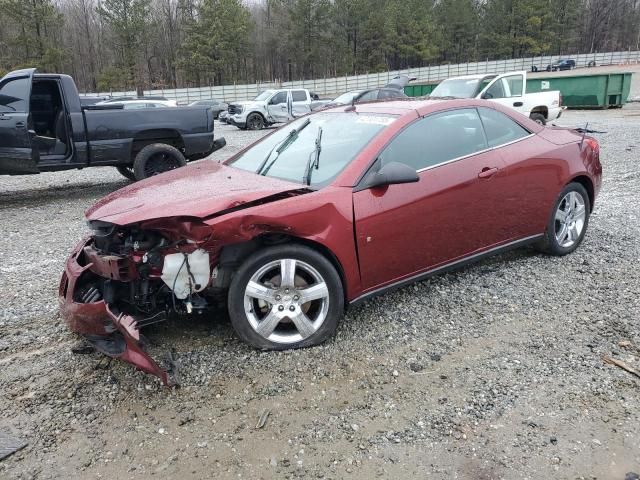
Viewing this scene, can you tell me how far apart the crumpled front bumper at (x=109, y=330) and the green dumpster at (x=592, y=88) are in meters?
22.6

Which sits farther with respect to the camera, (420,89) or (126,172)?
(420,89)

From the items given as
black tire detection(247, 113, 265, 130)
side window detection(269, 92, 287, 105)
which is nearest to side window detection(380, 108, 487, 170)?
black tire detection(247, 113, 265, 130)

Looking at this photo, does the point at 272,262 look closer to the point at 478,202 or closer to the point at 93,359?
the point at 93,359

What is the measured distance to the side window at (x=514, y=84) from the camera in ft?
45.8

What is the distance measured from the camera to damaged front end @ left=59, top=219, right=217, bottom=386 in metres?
2.91

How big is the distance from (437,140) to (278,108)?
1887 centimetres

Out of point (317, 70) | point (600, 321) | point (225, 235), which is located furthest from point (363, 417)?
point (317, 70)

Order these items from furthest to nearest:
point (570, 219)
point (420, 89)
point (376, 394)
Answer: point (420, 89)
point (570, 219)
point (376, 394)

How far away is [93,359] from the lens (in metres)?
3.23

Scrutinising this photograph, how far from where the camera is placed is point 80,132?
7.80 meters

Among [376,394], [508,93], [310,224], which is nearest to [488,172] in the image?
[310,224]

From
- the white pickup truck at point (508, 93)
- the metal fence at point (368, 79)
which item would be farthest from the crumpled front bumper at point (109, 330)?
the metal fence at point (368, 79)

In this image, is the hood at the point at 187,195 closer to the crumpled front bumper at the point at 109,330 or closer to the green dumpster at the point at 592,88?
the crumpled front bumper at the point at 109,330

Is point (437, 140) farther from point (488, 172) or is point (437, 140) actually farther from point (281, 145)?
point (281, 145)
